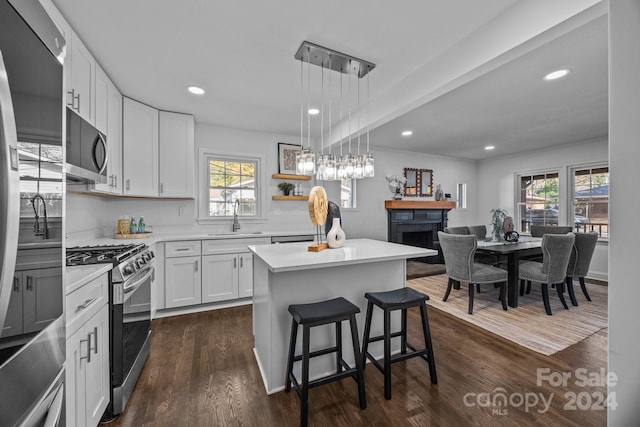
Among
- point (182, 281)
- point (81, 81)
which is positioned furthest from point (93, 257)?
point (182, 281)

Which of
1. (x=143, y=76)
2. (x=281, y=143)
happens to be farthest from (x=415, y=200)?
(x=143, y=76)

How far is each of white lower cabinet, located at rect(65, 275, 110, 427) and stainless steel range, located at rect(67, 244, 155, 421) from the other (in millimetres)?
53

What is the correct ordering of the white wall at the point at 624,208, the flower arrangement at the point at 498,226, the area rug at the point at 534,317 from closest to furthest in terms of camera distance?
the white wall at the point at 624,208 → the area rug at the point at 534,317 → the flower arrangement at the point at 498,226

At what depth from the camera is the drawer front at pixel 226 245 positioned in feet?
10.8

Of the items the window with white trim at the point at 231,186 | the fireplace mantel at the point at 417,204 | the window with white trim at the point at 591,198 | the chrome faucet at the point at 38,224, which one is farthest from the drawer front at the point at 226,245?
the window with white trim at the point at 591,198

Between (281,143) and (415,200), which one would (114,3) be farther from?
(415,200)

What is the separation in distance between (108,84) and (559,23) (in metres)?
3.42

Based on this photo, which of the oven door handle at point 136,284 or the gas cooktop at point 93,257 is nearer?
the gas cooktop at point 93,257

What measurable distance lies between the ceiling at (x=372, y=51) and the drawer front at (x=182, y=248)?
1617mm

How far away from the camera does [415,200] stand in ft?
19.1

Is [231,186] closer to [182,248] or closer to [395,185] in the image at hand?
[182,248]

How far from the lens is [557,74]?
241 centimetres

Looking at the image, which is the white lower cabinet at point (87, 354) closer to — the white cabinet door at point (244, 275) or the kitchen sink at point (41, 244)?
the kitchen sink at point (41, 244)

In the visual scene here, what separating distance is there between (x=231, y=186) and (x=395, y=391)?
130 inches
